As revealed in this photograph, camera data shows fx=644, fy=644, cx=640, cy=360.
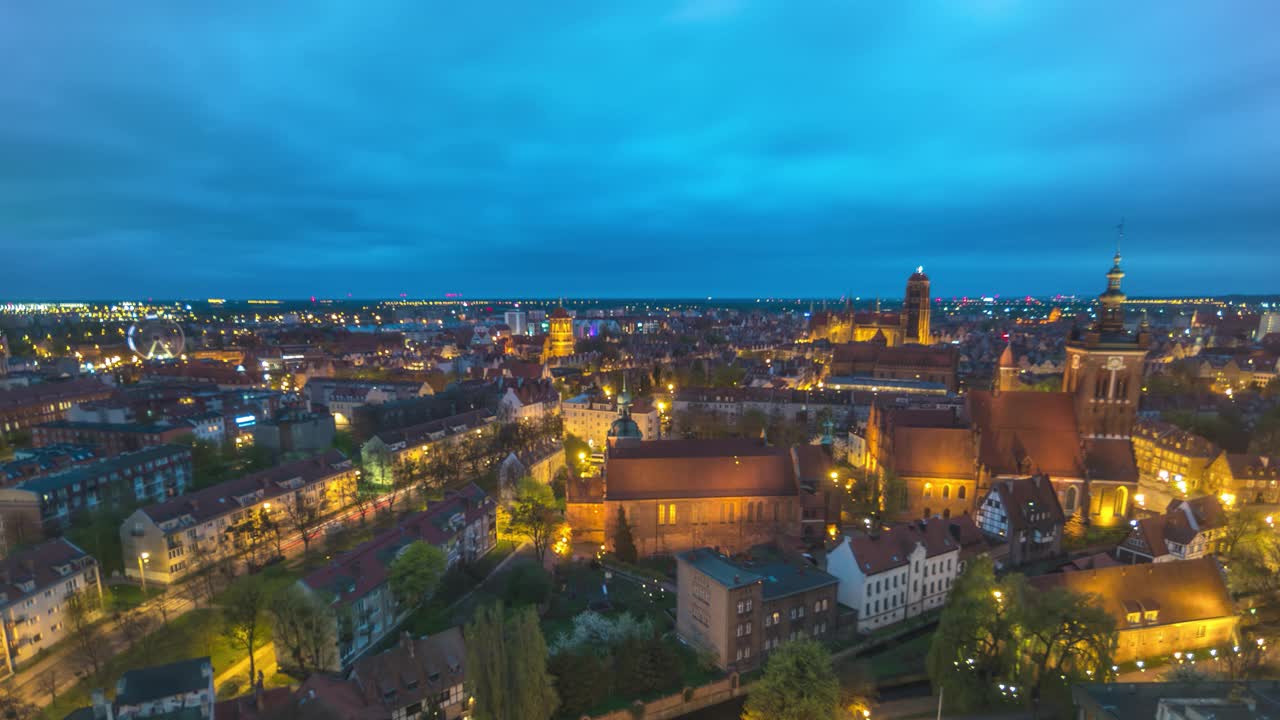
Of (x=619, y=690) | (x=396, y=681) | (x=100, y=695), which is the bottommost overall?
(x=619, y=690)

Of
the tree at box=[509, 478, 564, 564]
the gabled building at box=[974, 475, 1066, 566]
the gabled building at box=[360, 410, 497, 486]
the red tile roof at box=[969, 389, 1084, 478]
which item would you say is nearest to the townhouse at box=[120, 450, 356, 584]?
the gabled building at box=[360, 410, 497, 486]

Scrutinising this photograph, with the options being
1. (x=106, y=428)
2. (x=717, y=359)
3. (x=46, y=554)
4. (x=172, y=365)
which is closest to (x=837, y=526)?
(x=46, y=554)

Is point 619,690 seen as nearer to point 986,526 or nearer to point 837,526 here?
point 837,526

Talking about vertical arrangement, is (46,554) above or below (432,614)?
above

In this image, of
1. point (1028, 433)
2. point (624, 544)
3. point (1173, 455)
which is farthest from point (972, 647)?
point (1173, 455)

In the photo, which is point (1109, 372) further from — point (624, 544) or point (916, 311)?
point (916, 311)

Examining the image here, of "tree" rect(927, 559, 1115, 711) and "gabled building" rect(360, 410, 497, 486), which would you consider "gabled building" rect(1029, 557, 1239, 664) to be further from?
"gabled building" rect(360, 410, 497, 486)

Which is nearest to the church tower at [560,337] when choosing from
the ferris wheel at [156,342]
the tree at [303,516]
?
the ferris wheel at [156,342]
